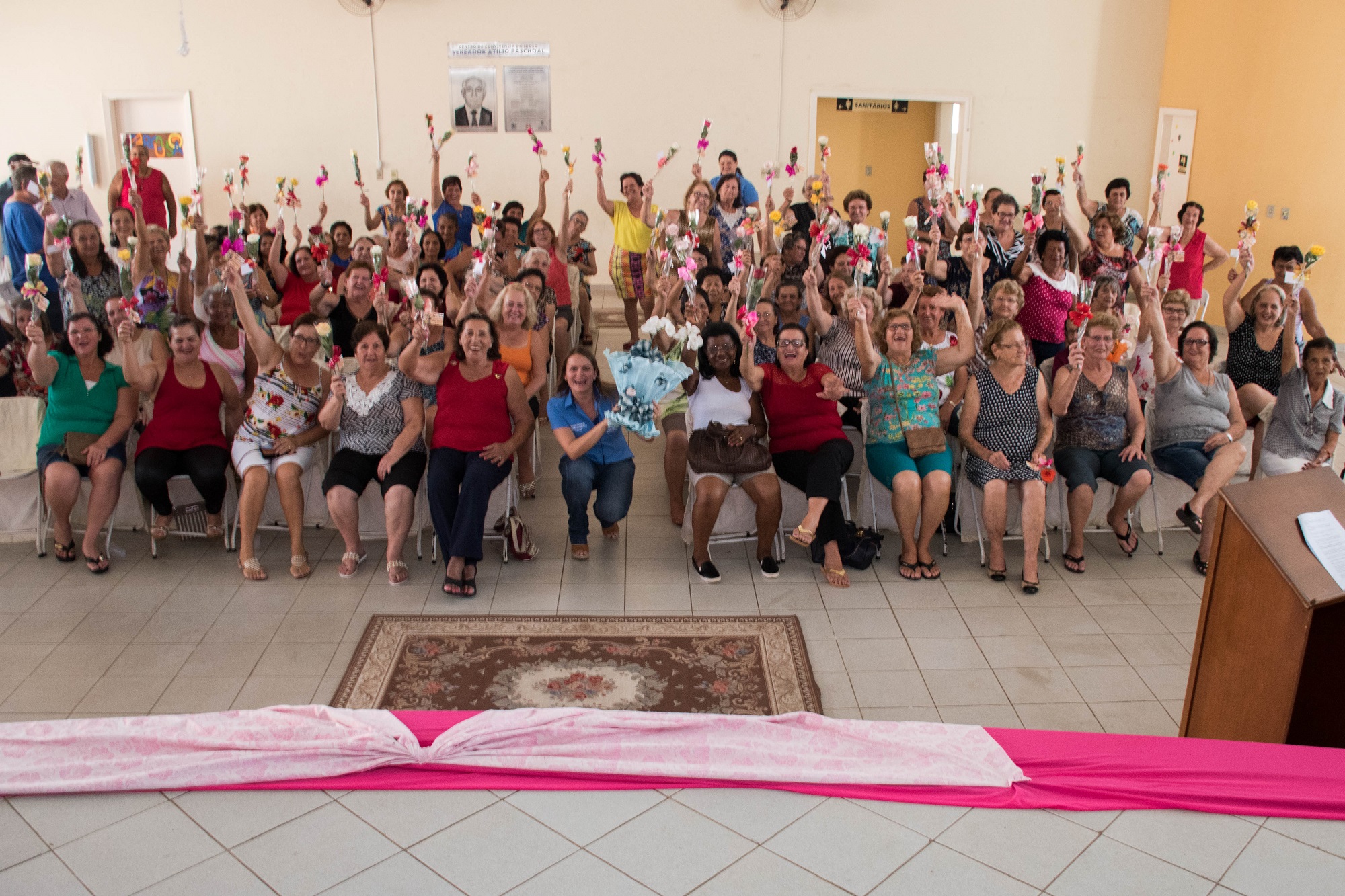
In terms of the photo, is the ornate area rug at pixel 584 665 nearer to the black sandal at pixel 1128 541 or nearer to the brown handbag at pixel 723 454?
the brown handbag at pixel 723 454

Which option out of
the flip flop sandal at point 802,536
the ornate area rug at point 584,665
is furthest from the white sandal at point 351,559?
the flip flop sandal at point 802,536

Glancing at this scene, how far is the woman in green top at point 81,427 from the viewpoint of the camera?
4531 mm

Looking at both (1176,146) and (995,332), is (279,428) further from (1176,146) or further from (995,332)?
(1176,146)

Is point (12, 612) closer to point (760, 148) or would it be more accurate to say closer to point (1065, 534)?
point (1065, 534)

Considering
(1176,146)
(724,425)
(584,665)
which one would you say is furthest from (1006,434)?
(1176,146)

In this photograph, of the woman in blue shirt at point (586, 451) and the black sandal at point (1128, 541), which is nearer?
the woman in blue shirt at point (586, 451)

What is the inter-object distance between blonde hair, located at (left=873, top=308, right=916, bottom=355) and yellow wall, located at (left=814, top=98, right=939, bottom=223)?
22.4 feet

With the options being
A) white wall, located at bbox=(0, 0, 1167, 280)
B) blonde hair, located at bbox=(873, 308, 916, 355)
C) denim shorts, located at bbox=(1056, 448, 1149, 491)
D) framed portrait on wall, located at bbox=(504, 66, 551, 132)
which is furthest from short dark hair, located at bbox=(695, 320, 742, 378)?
framed portrait on wall, located at bbox=(504, 66, 551, 132)

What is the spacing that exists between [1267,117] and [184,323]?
31.7ft

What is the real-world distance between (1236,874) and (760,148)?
9.16 meters

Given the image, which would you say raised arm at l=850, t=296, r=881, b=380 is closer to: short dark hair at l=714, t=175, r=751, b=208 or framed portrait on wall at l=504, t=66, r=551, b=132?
short dark hair at l=714, t=175, r=751, b=208

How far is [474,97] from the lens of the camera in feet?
31.9

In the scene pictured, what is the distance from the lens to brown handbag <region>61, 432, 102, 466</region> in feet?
14.9

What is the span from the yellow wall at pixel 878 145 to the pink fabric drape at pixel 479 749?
33.0 feet
